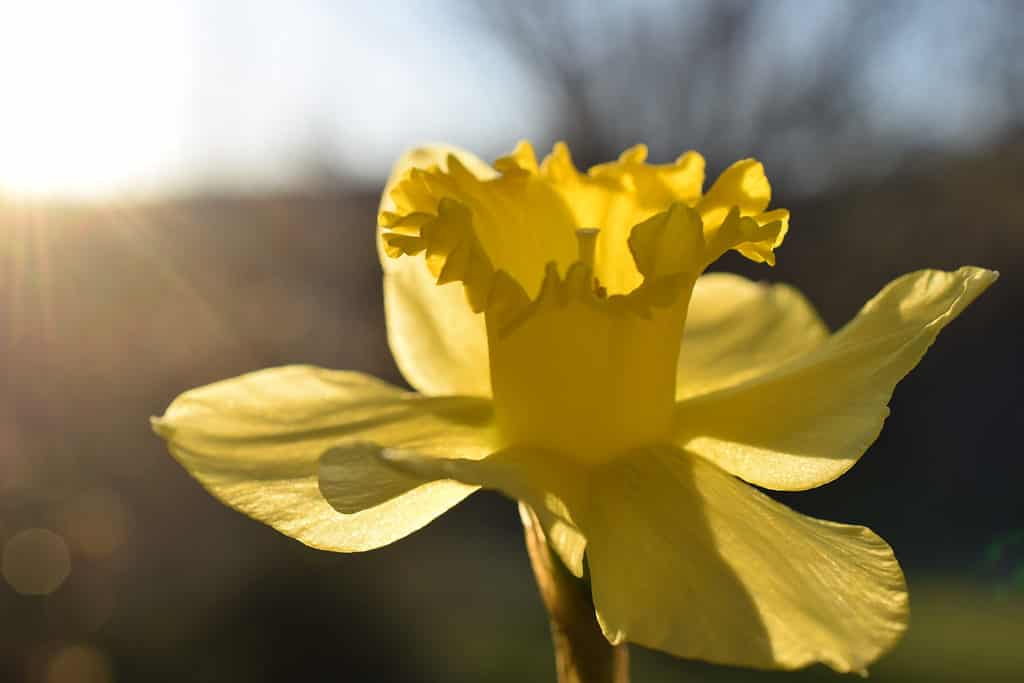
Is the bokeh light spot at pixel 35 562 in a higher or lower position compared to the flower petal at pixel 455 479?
lower

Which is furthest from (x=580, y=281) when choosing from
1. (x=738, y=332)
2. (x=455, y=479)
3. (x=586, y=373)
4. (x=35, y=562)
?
(x=35, y=562)

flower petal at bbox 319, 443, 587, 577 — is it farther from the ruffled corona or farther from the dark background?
the dark background

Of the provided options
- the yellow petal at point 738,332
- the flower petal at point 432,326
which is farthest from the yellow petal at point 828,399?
the flower petal at point 432,326

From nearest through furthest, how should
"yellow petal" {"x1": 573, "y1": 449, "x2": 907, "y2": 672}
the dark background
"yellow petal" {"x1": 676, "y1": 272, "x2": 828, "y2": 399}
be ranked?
"yellow petal" {"x1": 573, "y1": 449, "x2": 907, "y2": 672} → "yellow petal" {"x1": 676, "y1": 272, "x2": 828, "y2": 399} → the dark background

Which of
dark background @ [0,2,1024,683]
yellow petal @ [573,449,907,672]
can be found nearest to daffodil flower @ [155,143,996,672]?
yellow petal @ [573,449,907,672]

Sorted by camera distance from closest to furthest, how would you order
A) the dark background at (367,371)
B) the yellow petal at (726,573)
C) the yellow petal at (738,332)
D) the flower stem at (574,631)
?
the yellow petal at (726,573) → the flower stem at (574,631) → the yellow petal at (738,332) → the dark background at (367,371)

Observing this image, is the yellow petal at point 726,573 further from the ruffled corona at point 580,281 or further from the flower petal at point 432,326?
the flower petal at point 432,326
